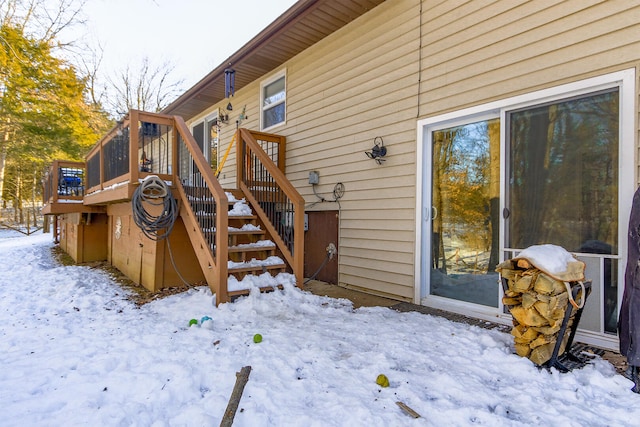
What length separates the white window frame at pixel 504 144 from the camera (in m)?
2.52

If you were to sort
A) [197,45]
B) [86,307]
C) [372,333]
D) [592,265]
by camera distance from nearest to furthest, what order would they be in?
→ [592,265] → [372,333] → [86,307] → [197,45]

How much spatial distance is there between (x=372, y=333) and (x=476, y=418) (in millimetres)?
1226

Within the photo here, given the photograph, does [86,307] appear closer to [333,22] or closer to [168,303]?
[168,303]

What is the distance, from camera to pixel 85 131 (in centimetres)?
1325

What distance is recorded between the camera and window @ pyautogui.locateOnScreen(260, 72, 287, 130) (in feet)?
20.5

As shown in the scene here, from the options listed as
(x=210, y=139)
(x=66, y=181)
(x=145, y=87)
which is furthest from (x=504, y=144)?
(x=145, y=87)

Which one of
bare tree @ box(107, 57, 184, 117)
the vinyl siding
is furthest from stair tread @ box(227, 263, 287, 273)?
bare tree @ box(107, 57, 184, 117)

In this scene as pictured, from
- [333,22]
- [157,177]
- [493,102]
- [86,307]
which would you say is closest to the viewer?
[493,102]

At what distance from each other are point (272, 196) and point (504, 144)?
3.02m

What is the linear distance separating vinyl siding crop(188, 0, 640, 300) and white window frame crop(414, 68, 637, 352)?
74 millimetres

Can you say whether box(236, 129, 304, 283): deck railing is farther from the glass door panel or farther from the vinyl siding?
the glass door panel

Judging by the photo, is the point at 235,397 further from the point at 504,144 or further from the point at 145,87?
the point at 145,87

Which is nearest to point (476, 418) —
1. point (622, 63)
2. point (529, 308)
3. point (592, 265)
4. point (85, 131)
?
point (529, 308)

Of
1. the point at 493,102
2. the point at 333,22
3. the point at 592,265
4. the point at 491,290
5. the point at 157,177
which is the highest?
the point at 333,22
